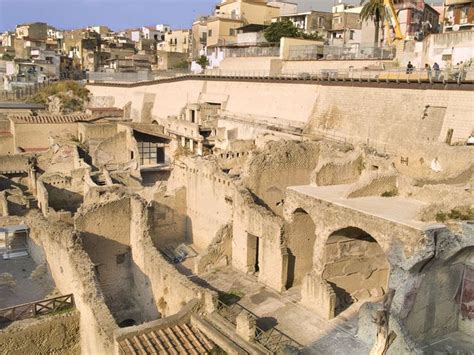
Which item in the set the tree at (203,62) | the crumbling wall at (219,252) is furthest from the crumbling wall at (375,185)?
the tree at (203,62)

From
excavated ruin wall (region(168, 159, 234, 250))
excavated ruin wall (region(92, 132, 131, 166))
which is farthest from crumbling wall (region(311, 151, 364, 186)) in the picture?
excavated ruin wall (region(92, 132, 131, 166))

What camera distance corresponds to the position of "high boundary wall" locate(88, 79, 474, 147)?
2000cm

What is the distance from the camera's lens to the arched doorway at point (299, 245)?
13.9 meters

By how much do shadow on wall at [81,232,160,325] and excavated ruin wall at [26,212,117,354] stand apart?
1.02 metres

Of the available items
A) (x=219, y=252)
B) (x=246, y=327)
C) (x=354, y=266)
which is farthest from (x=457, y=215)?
(x=219, y=252)

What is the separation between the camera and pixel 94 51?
225 feet

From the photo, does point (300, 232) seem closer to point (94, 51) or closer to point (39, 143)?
point (39, 143)

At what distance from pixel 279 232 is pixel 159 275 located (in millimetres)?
3418

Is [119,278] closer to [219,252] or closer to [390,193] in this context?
[219,252]

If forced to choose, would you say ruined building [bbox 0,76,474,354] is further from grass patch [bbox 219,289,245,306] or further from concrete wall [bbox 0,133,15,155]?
concrete wall [bbox 0,133,15,155]

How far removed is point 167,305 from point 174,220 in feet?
19.0

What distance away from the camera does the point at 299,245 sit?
14.2 meters

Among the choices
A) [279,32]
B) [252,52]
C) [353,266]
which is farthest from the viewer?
[279,32]

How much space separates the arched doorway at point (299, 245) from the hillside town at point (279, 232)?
44 mm
